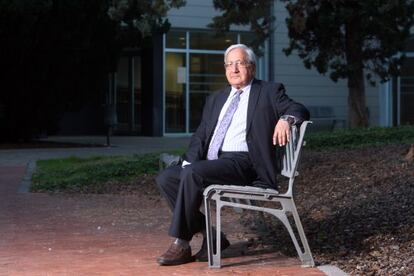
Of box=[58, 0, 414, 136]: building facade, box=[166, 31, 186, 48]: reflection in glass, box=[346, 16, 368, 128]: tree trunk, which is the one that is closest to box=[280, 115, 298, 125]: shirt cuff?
box=[346, 16, 368, 128]: tree trunk

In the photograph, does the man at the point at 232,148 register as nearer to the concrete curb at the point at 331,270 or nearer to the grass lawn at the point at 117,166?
the concrete curb at the point at 331,270

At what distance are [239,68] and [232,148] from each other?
599mm

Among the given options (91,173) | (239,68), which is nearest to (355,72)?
(91,173)

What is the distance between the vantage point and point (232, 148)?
553cm

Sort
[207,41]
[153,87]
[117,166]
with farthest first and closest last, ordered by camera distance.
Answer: [207,41], [153,87], [117,166]

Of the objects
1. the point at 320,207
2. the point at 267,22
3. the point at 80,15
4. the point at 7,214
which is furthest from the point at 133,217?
the point at 80,15

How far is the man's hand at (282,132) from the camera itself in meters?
5.07

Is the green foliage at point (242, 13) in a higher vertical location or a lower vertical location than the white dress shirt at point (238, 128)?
higher

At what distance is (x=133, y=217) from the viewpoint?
787 cm

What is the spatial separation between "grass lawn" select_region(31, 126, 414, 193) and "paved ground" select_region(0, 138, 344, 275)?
31.6 inches

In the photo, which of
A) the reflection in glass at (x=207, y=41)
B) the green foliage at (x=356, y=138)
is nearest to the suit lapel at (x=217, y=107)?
the green foliage at (x=356, y=138)

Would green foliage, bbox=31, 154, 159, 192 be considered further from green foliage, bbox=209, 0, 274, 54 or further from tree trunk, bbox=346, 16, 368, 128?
tree trunk, bbox=346, 16, 368, 128

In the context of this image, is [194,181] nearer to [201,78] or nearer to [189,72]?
[189,72]

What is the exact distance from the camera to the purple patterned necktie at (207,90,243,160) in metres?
5.55
